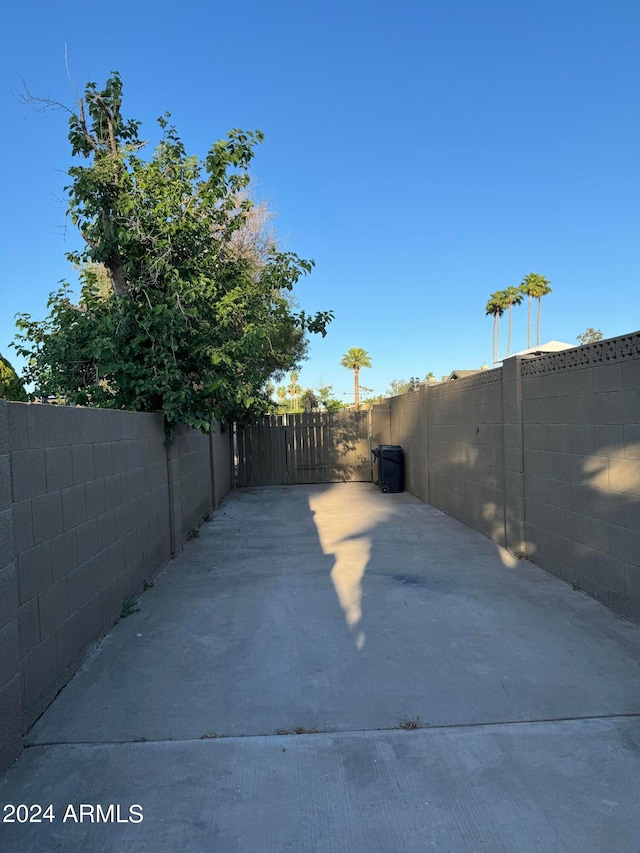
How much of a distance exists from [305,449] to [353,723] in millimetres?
12954

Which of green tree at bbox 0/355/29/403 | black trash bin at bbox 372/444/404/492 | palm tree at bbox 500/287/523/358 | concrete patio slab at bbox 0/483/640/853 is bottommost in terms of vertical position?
concrete patio slab at bbox 0/483/640/853

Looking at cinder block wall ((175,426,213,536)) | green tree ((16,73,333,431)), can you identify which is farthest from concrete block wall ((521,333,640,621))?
cinder block wall ((175,426,213,536))

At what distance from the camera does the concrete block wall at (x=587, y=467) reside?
4609 millimetres

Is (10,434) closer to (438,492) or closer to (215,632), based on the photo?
(215,632)

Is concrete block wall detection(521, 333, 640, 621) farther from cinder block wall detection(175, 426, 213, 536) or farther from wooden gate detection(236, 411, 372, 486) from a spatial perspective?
wooden gate detection(236, 411, 372, 486)

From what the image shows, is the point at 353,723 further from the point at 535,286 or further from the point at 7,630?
the point at 535,286

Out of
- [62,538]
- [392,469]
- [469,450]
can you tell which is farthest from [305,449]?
[62,538]

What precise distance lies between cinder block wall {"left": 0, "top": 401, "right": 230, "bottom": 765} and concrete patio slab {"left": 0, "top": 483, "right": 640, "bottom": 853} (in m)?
0.25

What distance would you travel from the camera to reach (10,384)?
344 inches

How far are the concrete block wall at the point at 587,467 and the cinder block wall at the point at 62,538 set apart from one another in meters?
4.27

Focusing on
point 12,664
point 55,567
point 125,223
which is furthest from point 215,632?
point 125,223

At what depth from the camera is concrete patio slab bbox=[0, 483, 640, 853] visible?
7.72ft

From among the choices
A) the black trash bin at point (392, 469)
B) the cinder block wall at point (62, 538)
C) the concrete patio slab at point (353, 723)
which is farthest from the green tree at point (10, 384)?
the black trash bin at point (392, 469)

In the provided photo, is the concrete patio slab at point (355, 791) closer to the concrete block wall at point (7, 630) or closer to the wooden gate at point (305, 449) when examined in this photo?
the concrete block wall at point (7, 630)
